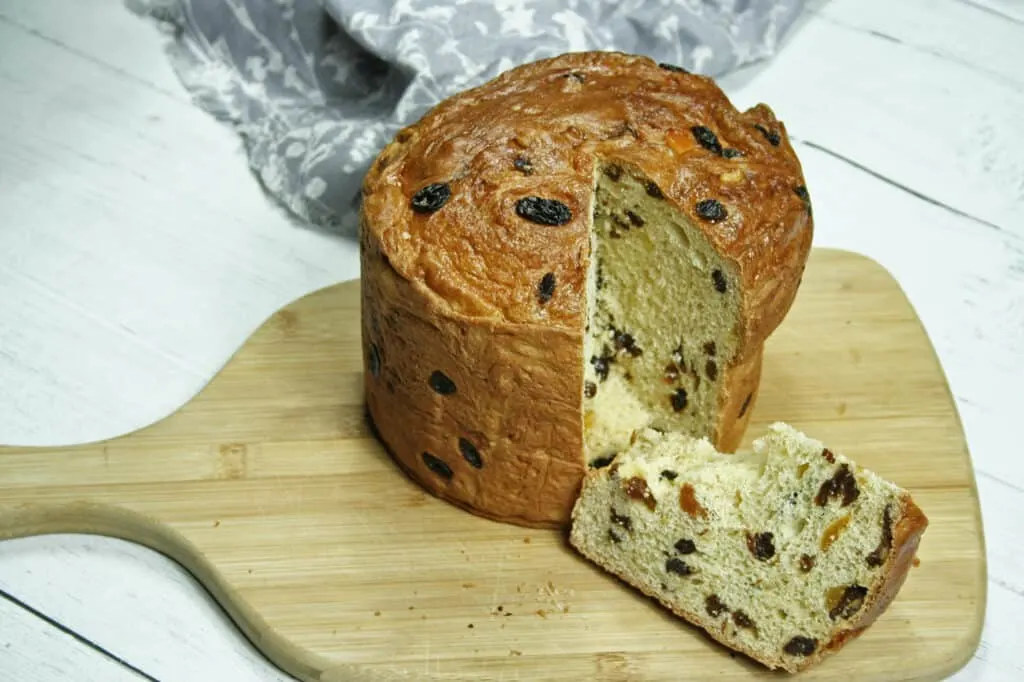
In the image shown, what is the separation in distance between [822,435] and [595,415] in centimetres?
59

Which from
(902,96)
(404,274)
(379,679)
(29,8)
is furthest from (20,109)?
(902,96)

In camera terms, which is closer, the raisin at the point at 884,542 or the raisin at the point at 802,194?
the raisin at the point at 884,542

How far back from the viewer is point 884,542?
7.68 ft

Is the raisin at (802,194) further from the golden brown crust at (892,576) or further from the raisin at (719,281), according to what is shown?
the golden brown crust at (892,576)

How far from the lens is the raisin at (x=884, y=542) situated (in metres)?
2.33

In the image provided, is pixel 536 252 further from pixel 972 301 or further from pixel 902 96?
pixel 902 96

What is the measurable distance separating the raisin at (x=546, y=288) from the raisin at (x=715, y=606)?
679 mm

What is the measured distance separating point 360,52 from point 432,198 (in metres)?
1.59

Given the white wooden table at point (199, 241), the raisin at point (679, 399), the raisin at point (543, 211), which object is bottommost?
the white wooden table at point (199, 241)

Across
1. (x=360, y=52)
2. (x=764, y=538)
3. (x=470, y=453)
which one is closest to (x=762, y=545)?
(x=764, y=538)

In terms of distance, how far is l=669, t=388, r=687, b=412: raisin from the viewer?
2730mm

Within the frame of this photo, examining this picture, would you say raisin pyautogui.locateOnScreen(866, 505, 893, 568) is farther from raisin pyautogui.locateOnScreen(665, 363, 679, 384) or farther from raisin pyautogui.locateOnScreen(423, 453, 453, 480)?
raisin pyautogui.locateOnScreen(423, 453, 453, 480)

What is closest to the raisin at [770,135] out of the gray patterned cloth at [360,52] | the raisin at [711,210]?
the raisin at [711,210]

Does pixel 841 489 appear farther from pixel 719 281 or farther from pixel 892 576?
pixel 719 281
